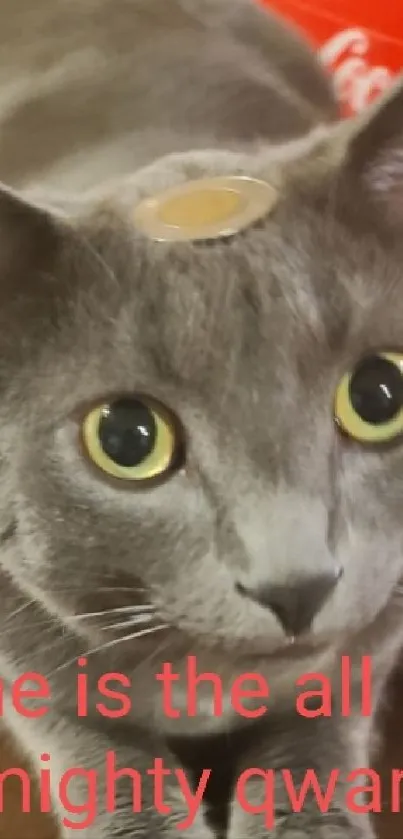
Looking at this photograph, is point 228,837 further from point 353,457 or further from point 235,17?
point 235,17

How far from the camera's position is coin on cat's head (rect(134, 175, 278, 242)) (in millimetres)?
498

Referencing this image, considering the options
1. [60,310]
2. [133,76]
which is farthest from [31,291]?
[133,76]

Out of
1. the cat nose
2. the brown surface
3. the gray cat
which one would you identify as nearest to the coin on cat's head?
the gray cat

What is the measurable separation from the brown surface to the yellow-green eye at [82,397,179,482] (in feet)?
0.71

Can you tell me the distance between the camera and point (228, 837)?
570 mm

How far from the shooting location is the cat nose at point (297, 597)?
1.56ft

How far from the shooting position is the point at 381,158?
509 mm

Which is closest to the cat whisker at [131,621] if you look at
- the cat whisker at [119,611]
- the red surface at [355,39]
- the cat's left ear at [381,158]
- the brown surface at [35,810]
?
the cat whisker at [119,611]

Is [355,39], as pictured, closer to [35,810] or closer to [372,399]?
[372,399]

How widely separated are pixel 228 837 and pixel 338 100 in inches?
19.3

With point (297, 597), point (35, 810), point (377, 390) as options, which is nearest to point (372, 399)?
point (377, 390)

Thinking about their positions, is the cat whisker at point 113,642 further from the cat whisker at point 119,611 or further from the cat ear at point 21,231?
the cat ear at point 21,231

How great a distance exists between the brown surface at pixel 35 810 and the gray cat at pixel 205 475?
0.01 meters

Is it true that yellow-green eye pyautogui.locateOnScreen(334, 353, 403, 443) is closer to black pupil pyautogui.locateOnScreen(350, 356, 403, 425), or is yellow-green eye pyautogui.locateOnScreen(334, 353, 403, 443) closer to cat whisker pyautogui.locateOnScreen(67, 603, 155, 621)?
black pupil pyautogui.locateOnScreen(350, 356, 403, 425)
